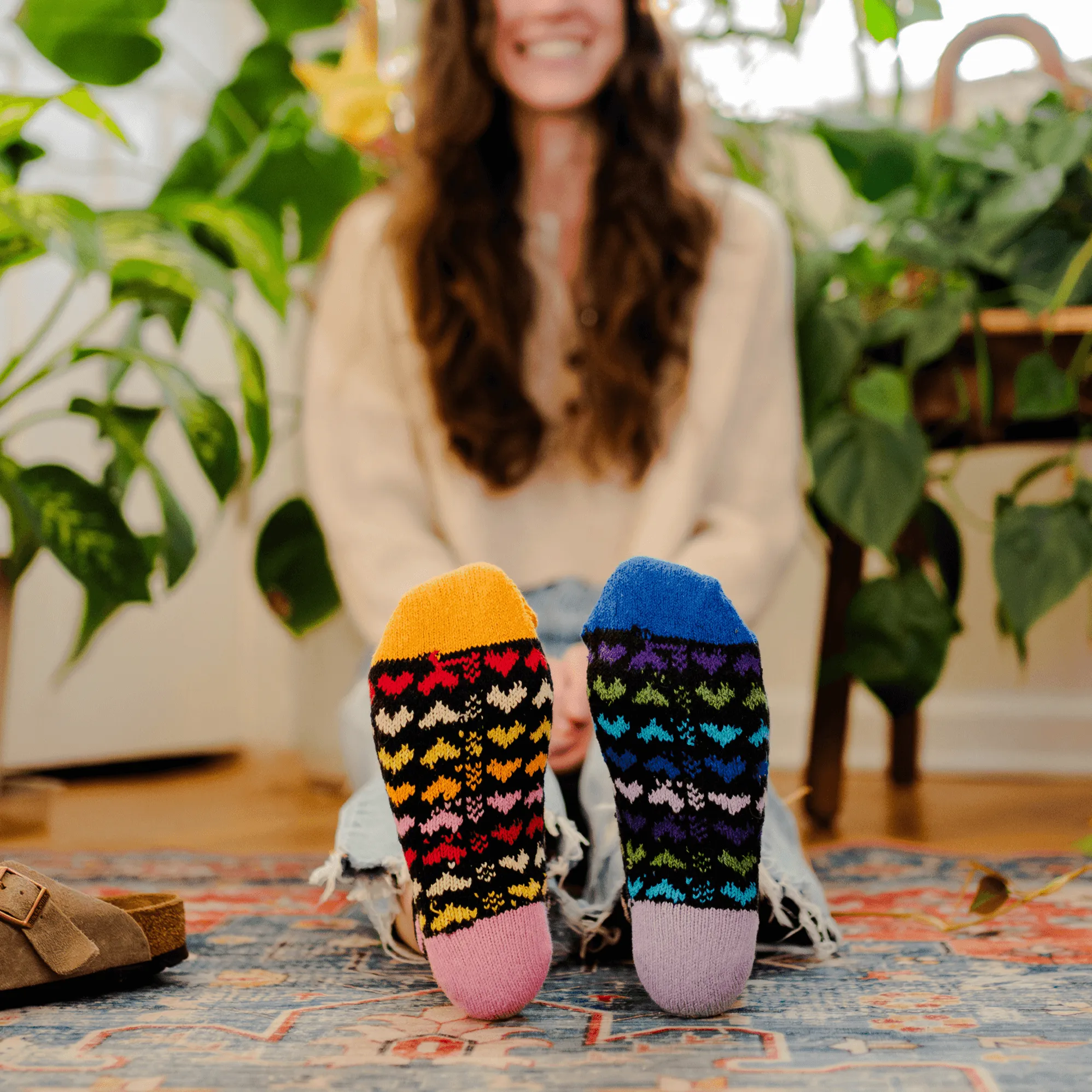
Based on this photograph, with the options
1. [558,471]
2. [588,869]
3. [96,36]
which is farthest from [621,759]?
[96,36]

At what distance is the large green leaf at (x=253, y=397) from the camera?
3.32 feet

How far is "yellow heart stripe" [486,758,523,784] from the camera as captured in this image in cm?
59

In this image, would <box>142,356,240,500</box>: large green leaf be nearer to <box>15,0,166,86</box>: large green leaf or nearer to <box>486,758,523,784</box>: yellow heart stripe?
<box>15,0,166,86</box>: large green leaf

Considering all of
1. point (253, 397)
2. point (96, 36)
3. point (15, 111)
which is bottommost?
point (253, 397)

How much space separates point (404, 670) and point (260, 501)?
1507 millimetres

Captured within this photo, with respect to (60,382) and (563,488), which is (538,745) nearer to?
(563,488)

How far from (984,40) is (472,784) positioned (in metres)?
1.06

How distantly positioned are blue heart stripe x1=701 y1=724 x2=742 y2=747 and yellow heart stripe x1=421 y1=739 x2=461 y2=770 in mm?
124

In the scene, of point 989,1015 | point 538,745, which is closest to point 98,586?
point 538,745

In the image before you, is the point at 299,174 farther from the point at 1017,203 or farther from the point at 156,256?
the point at 1017,203

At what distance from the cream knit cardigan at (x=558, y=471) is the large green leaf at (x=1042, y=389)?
0.20m

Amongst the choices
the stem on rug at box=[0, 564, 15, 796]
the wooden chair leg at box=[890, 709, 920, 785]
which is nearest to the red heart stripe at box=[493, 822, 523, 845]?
the stem on rug at box=[0, 564, 15, 796]

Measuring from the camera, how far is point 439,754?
0.59 m

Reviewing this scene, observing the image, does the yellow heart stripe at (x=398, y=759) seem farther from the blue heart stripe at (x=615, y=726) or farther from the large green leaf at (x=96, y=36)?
the large green leaf at (x=96, y=36)
